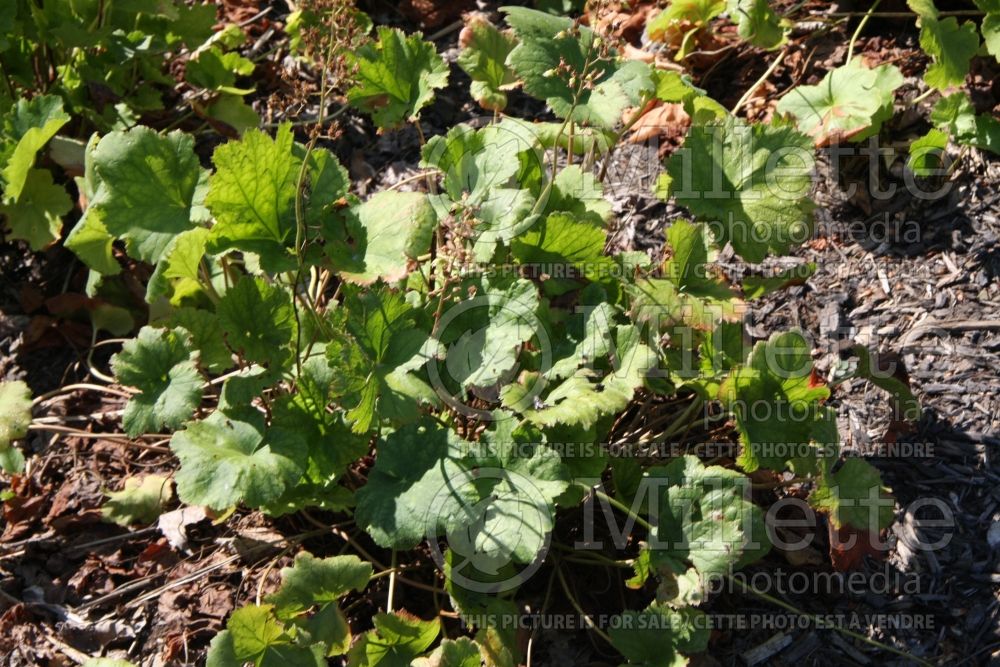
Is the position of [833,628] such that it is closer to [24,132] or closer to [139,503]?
[139,503]

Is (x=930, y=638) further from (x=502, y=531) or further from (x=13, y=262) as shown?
(x=13, y=262)

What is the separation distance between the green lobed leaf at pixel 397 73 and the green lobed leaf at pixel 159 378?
78 cm

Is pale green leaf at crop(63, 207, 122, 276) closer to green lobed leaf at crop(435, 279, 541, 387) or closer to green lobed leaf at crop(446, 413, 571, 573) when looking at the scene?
green lobed leaf at crop(435, 279, 541, 387)

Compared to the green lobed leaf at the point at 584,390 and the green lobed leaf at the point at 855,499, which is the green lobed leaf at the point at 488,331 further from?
the green lobed leaf at the point at 855,499

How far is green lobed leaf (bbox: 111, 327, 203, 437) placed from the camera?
2088mm

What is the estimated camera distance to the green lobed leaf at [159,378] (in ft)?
6.85

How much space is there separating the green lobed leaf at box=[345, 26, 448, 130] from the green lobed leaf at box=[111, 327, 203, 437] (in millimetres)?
779

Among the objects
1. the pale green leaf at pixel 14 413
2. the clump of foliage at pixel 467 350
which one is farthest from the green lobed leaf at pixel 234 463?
the pale green leaf at pixel 14 413

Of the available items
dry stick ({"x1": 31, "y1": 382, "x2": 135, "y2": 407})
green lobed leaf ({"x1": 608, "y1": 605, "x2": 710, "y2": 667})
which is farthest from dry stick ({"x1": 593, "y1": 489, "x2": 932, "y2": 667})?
dry stick ({"x1": 31, "y1": 382, "x2": 135, "y2": 407})

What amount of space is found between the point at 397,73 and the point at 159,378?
3.17 feet

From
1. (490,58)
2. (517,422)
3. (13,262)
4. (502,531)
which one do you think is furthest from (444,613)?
(13,262)

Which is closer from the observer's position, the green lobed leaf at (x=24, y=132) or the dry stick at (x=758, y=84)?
the green lobed leaf at (x=24, y=132)

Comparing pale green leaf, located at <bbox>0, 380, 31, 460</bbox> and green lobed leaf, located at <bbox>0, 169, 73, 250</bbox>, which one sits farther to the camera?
green lobed leaf, located at <bbox>0, 169, 73, 250</bbox>

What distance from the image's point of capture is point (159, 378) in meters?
2.19
